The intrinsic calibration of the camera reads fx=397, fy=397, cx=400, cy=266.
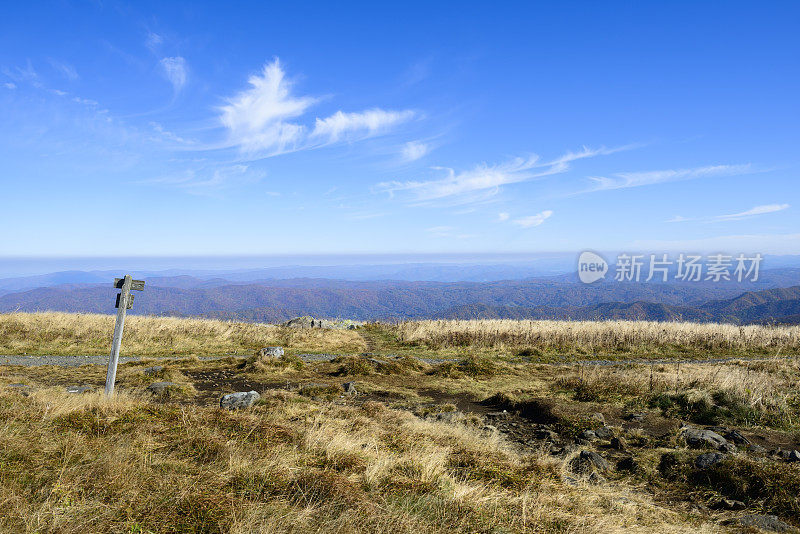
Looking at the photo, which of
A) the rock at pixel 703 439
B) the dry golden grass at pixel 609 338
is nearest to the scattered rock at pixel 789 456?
the rock at pixel 703 439

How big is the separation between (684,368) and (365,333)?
20380 millimetres

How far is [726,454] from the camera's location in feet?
25.0

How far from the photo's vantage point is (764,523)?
5309 mm

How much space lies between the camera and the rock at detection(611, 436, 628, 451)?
8680 millimetres

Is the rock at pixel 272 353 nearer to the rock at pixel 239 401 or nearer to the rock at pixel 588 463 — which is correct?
the rock at pixel 239 401

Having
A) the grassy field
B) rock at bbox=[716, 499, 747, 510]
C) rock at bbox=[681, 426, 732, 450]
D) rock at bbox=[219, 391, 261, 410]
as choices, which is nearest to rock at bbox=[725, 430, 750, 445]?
the grassy field

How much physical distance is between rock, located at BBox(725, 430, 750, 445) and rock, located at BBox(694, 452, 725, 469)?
1987 mm

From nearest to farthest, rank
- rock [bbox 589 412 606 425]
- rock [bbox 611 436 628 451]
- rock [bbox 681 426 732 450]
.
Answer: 1. rock [bbox 681 426 732 450]
2. rock [bbox 611 436 628 451]
3. rock [bbox 589 412 606 425]

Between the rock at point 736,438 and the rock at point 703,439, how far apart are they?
0.29m

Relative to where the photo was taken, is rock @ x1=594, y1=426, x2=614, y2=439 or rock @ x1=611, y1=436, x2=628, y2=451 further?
rock @ x1=594, y1=426, x2=614, y2=439

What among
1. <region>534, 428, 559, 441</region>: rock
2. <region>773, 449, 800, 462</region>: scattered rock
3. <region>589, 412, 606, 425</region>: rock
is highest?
<region>773, 449, 800, 462</region>: scattered rock

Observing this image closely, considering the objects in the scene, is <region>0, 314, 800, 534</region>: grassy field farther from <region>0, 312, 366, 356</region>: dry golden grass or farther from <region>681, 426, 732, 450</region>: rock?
<region>0, 312, 366, 356</region>: dry golden grass

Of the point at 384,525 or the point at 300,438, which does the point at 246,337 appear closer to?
the point at 300,438

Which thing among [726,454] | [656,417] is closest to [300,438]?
[726,454]
